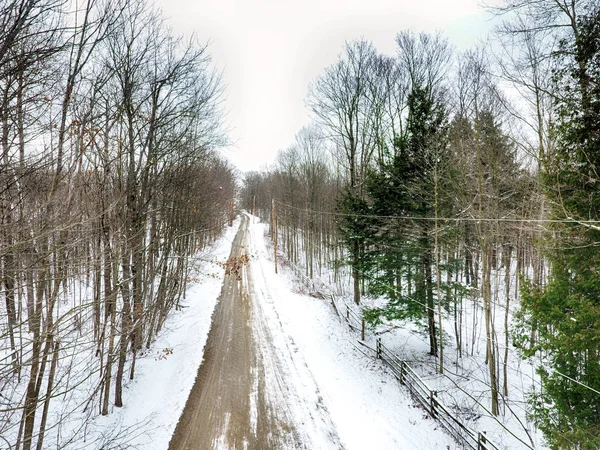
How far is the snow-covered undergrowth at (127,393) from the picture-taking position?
555cm

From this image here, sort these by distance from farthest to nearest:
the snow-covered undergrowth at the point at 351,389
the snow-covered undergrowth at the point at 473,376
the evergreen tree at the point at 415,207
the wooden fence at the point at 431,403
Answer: the evergreen tree at the point at 415,207 → the snow-covered undergrowth at the point at 473,376 → the snow-covered undergrowth at the point at 351,389 → the wooden fence at the point at 431,403

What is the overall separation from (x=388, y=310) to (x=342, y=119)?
11.1 meters

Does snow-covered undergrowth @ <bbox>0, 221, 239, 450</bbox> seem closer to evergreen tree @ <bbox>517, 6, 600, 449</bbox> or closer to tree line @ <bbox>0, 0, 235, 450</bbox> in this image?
tree line @ <bbox>0, 0, 235, 450</bbox>

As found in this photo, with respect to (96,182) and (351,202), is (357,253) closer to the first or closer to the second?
(351,202)

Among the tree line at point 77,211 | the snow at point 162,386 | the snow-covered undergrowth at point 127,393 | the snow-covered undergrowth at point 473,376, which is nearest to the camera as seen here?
the tree line at point 77,211

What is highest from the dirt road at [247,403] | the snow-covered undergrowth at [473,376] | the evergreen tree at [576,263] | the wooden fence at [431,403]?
the evergreen tree at [576,263]

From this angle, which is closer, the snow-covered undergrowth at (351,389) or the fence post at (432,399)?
the snow-covered undergrowth at (351,389)

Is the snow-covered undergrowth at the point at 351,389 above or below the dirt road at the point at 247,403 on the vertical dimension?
below

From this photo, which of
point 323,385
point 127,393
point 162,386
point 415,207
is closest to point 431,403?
point 323,385

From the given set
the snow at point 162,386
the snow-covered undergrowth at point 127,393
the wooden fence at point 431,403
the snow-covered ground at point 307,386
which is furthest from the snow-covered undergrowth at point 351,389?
the snow-covered undergrowth at point 127,393

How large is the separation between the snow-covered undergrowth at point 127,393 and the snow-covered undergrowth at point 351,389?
3.81 m

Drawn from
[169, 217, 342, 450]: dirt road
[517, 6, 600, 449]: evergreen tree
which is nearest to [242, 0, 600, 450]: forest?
[517, 6, 600, 449]: evergreen tree

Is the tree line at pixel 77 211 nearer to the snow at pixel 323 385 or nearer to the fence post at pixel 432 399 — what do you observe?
the snow at pixel 323 385

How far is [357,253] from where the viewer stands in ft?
47.5
